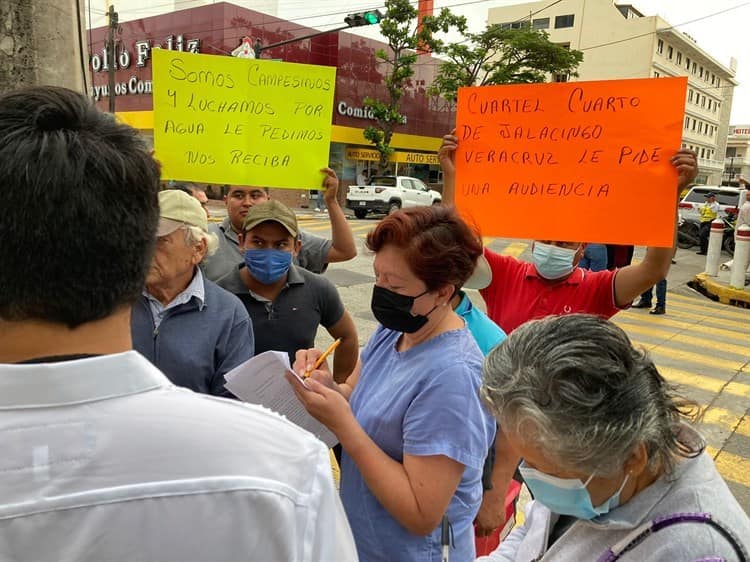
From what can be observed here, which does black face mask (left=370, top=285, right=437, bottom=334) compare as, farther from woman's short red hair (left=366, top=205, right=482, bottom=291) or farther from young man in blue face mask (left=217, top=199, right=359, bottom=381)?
young man in blue face mask (left=217, top=199, right=359, bottom=381)

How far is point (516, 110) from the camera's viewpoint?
284cm

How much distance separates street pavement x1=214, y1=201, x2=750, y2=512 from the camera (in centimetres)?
464

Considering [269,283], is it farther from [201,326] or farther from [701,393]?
[701,393]

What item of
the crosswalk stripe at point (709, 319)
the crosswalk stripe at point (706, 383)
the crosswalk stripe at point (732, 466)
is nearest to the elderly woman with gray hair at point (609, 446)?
the crosswalk stripe at point (732, 466)

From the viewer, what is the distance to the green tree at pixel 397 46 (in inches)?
1083

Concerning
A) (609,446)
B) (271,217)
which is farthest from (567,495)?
(271,217)

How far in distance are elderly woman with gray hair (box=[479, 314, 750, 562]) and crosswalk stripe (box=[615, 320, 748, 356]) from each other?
7251 mm

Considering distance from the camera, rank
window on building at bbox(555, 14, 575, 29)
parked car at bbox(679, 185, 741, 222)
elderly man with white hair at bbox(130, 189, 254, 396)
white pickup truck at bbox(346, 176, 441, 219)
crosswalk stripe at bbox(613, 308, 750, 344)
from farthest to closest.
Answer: window on building at bbox(555, 14, 575, 29), white pickup truck at bbox(346, 176, 441, 219), parked car at bbox(679, 185, 741, 222), crosswalk stripe at bbox(613, 308, 750, 344), elderly man with white hair at bbox(130, 189, 254, 396)

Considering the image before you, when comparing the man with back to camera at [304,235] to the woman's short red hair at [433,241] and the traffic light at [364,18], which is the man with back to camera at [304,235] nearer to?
the woman's short red hair at [433,241]

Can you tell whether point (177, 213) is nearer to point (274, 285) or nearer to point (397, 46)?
point (274, 285)

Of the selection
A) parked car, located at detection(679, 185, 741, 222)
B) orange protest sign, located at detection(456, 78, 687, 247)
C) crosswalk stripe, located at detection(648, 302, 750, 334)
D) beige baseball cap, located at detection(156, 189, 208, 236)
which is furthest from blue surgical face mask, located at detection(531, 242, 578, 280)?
parked car, located at detection(679, 185, 741, 222)

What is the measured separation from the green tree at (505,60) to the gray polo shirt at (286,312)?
29.2 m

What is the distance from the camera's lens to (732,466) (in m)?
4.32

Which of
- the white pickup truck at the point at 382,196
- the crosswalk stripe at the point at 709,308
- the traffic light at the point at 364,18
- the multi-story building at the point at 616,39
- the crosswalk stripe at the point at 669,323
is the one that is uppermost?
the multi-story building at the point at 616,39
